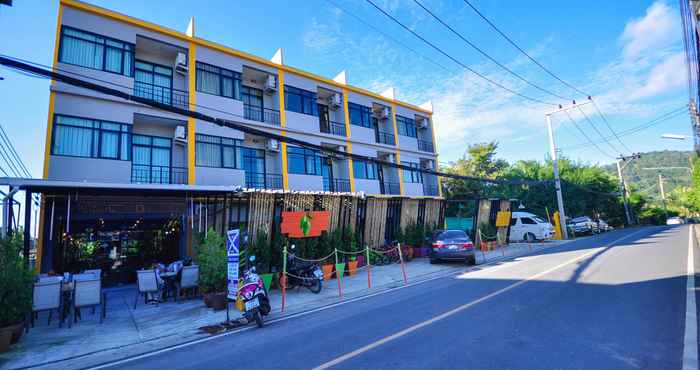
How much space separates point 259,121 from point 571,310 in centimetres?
1523

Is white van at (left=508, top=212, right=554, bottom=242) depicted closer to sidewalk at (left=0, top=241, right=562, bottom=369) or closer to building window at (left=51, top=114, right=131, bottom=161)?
sidewalk at (left=0, top=241, right=562, bottom=369)

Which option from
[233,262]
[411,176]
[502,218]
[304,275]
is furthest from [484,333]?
[411,176]

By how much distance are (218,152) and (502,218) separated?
18485 mm

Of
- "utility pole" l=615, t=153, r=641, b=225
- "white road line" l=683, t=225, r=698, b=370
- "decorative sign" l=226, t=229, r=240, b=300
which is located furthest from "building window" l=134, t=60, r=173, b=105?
"utility pole" l=615, t=153, r=641, b=225

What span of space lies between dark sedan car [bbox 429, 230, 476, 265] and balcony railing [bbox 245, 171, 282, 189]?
28.3ft

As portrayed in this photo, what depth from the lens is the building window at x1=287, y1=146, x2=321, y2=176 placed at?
17547 mm

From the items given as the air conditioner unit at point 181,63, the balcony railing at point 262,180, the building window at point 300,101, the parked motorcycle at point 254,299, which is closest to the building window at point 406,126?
the building window at point 300,101

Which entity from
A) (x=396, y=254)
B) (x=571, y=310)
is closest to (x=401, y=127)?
(x=396, y=254)

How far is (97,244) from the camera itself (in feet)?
41.9

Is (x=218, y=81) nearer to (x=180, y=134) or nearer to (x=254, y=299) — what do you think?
(x=180, y=134)

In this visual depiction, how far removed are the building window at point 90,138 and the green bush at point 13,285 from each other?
6.06 meters

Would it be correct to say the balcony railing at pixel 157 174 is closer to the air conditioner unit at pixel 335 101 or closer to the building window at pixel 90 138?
the building window at pixel 90 138

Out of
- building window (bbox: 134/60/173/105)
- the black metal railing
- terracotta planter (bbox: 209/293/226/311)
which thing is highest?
building window (bbox: 134/60/173/105)

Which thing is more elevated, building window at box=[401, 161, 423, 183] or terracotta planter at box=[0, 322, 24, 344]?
building window at box=[401, 161, 423, 183]
